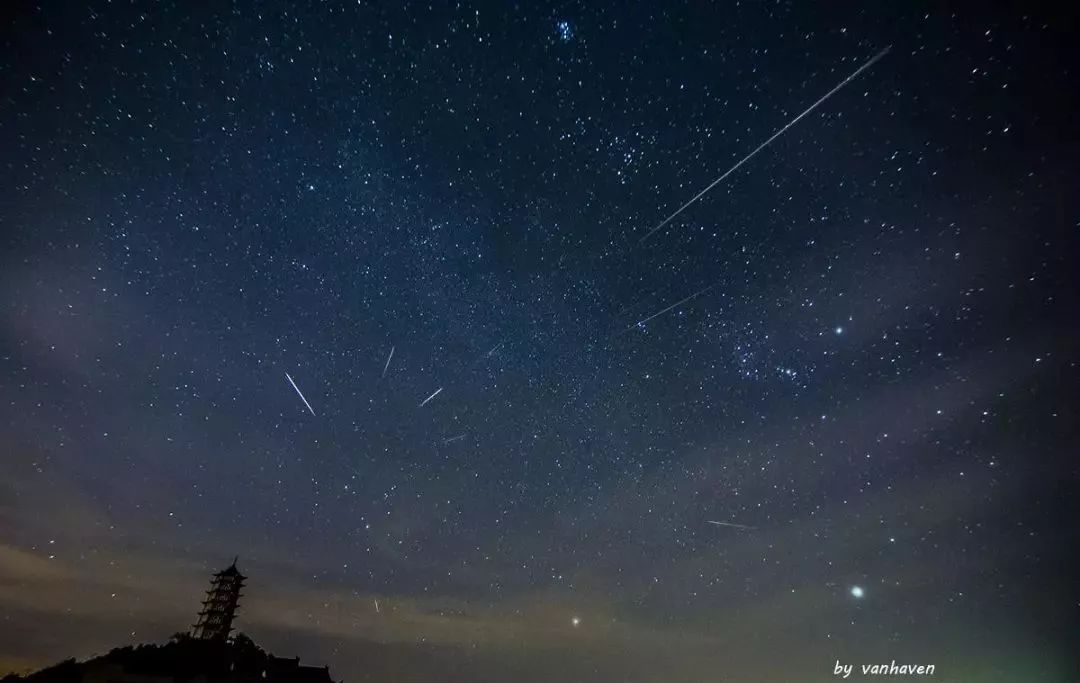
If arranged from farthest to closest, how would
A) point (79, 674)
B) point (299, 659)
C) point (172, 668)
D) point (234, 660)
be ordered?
1. point (299, 659)
2. point (234, 660)
3. point (172, 668)
4. point (79, 674)

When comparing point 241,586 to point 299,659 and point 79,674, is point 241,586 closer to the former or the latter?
point 299,659

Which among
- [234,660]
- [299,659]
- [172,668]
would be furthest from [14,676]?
[299,659]

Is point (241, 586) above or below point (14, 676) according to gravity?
above

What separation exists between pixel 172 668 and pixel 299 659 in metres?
11.3

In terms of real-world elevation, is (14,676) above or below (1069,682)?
below

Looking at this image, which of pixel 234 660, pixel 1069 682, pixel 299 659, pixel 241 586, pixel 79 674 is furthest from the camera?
pixel 1069 682

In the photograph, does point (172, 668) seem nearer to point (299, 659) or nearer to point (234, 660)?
point (234, 660)

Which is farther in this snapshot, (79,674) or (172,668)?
(172,668)

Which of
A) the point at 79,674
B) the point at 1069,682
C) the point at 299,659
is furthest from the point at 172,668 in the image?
the point at 1069,682

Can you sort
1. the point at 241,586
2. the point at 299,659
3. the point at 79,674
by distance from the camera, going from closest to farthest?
1. the point at 79,674
2. the point at 299,659
3. the point at 241,586

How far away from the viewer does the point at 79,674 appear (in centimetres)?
3148

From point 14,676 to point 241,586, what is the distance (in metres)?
18.5

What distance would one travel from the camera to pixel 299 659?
43500 millimetres

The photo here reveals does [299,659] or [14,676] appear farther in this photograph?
[299,659]
